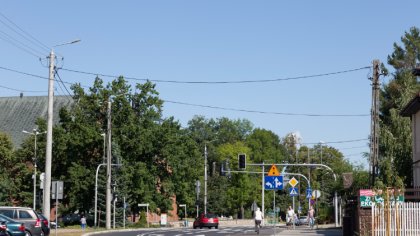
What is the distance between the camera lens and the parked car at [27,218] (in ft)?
98.8

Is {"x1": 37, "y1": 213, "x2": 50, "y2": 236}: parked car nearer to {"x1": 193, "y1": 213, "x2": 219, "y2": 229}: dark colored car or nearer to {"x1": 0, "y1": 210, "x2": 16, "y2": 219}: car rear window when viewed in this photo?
{"x1": 0, "y1": 210, "x2": 16, "y2": 219}: car rear window

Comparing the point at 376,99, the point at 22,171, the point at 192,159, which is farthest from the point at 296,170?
the point at 376,99

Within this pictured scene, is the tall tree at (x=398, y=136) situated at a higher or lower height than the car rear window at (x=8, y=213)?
higher

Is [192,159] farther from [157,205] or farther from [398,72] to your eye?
[398,72]

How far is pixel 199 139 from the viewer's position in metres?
135

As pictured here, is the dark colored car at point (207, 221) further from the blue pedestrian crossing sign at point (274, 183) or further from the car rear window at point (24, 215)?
the car rear window at point (24, 215)

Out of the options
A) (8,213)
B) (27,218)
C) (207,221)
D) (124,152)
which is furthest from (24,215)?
(124,152)

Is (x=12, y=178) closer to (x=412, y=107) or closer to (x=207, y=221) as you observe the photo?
(x=207, y=221)

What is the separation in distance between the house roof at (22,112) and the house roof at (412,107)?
212 feet

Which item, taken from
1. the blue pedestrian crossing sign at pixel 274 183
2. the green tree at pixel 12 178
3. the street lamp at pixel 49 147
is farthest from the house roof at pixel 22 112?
the blue pedestrian crossing sign at pixel 274 183

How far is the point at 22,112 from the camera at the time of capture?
100875 millimetres

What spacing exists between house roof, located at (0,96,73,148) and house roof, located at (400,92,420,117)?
6475cm

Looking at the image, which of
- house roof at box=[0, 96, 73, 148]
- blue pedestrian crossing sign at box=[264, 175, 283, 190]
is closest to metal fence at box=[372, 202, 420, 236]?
blue pedestrian crossing sign at box=[264, 175, 283, 190]

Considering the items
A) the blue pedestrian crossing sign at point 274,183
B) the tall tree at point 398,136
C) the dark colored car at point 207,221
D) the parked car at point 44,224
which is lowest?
the dark colored car at point 207,221
